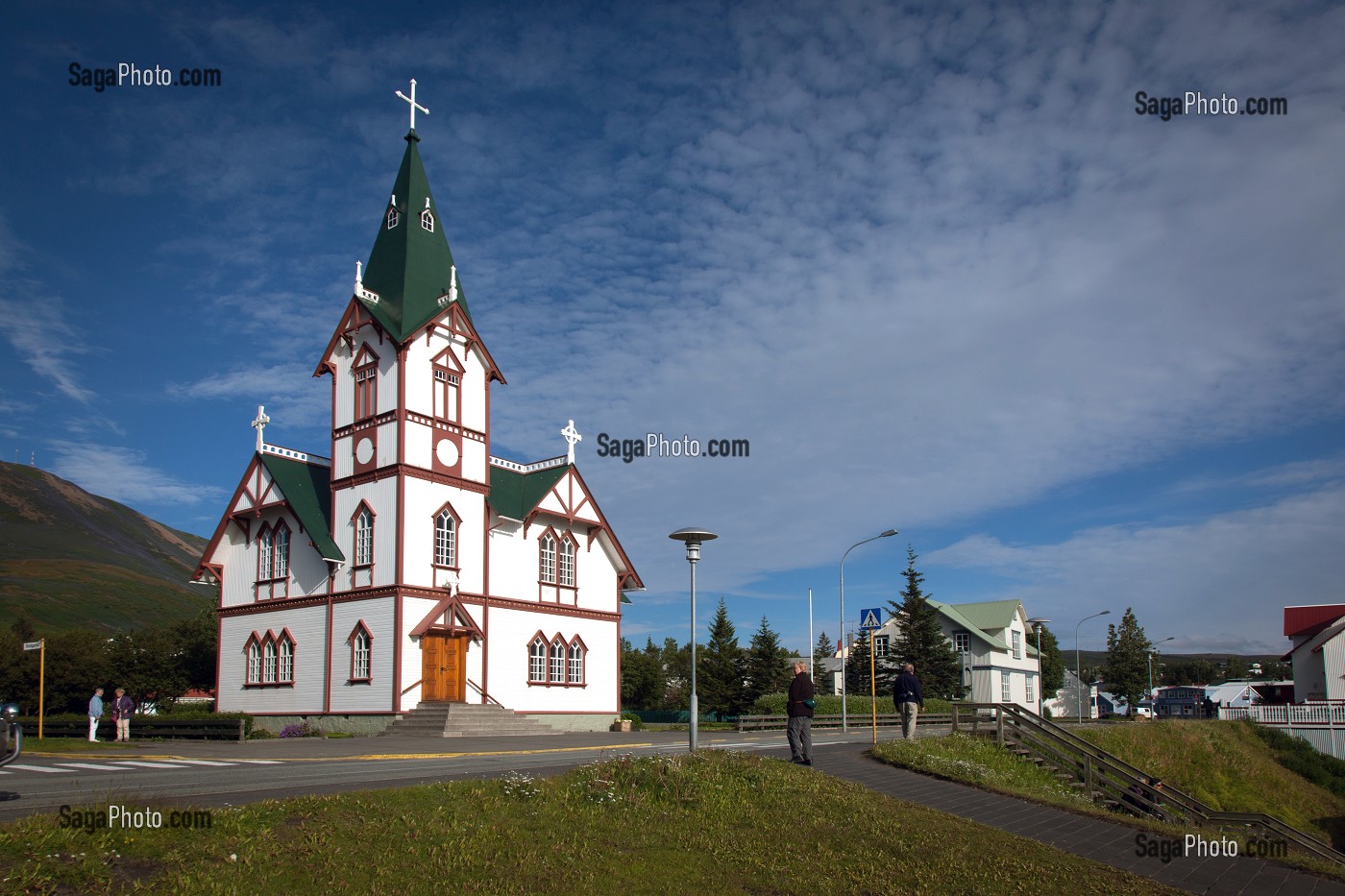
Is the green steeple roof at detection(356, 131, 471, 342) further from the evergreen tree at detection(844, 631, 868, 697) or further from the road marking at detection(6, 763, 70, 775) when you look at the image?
the evergreen tree at detection(844, 631, 868, 697)

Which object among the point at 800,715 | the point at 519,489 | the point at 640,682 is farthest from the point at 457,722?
the point at 640,682

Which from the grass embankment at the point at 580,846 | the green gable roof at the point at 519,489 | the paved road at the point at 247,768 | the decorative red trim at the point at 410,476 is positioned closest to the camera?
the grass embankment at the point at 580,846

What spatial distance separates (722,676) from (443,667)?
25128mm

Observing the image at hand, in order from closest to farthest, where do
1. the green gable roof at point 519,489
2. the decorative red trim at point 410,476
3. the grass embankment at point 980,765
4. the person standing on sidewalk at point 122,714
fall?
the grass embankment at point 980,765, the person standing on sidewalk at point 122,714, the decorative red trim at point 410,476, the green gable roof at point 519,489

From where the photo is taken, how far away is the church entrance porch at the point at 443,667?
34625 millimetres

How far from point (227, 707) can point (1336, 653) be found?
59.3 meters

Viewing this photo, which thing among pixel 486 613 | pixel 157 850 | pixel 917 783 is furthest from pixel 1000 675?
pixel 157 850

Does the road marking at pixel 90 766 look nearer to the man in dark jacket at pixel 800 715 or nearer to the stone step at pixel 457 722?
the man in dark jacket at pixel 800 715

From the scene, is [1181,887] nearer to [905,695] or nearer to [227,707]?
[905,695]

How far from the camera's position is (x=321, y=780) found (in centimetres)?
1429

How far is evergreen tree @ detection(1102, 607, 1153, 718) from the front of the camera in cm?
9650

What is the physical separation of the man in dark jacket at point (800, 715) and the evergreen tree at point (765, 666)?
129ft

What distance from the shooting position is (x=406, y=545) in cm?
3450

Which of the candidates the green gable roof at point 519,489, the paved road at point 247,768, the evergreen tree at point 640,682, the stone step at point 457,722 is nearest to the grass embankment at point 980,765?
the paved road at point 247,768
